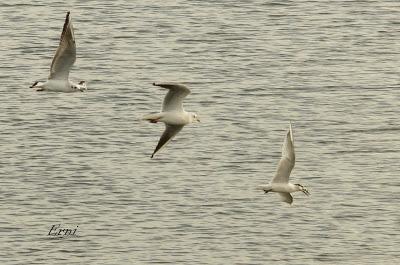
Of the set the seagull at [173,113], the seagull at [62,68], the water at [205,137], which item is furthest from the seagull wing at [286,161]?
the water at [205,137]

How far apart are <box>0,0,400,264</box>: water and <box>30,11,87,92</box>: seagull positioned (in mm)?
8325

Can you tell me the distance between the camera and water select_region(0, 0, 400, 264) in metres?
53.8

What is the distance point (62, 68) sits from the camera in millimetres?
44781

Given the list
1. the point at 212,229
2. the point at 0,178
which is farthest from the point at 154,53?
the point at 212,229

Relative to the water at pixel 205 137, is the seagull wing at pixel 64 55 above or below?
above

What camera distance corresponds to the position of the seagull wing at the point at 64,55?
4278 cm

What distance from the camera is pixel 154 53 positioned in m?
82.6

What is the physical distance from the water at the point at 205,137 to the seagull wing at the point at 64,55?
8640 millimetres

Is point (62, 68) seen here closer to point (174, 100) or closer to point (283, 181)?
point (174, 100)

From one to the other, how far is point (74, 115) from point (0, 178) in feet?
32.0

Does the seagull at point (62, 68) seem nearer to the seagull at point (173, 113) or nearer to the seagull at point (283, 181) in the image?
the seagull at point (173, 113)
